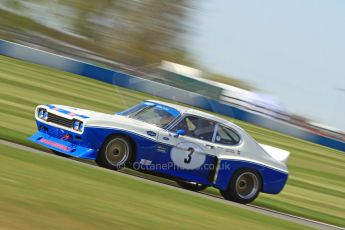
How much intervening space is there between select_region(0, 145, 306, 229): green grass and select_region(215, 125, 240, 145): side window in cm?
140

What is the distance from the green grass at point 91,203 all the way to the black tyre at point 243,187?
3.69 ft

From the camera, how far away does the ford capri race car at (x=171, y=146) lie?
10812 millimetres

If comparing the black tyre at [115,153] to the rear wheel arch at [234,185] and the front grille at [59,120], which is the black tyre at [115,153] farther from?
the rear wheel arch at [234,185]

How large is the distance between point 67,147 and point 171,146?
1582 mm

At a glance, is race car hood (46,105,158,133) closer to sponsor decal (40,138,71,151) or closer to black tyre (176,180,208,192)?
sponsor decal (40,138,71,151)

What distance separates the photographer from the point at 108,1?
5988 centimetres

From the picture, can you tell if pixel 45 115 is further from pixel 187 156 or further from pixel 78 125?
pixel 187 156

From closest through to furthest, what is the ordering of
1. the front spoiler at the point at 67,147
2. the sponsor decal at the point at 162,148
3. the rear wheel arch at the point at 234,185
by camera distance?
the front spoiler at the point at 67,147
the sponsor decal at the point at 162,148
the rear wheel arch at the point at 234,185

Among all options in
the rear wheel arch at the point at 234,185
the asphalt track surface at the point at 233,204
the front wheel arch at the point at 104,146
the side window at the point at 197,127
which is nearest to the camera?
the front wheel arch at the point at 104,146

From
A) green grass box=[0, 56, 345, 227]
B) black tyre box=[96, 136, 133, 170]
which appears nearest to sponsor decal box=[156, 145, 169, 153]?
black tyre box=[96, 136, 133, 170]

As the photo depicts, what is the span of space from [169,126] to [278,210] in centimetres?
246

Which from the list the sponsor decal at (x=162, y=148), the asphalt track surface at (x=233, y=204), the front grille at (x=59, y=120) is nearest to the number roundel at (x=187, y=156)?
the sponsor decal at (x=162, y=148)

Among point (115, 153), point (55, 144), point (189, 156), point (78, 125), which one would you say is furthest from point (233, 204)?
point (55, 144)

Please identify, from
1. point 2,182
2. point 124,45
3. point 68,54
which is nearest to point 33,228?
point 2,182
